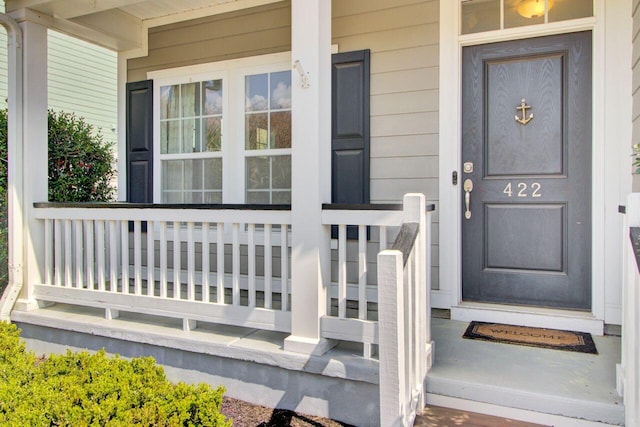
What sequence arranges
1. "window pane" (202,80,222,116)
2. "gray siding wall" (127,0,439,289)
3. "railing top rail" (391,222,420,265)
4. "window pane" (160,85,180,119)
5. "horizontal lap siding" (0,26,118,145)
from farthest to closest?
"horizontal lap siding" (0,26,118,145), "window pane" (160,85,180,119), "window pane" (202,80,222,116), "gray siding wall" (127,0,439,289), "railing top rail" (391,222,420,265)

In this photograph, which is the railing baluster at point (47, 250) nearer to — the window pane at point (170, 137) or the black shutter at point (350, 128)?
the window pane at point (170, 137)

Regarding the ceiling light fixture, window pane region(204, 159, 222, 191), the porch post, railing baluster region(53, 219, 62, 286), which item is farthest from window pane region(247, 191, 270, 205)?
the ceiling light fixture

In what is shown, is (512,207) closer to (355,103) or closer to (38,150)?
(355,103)

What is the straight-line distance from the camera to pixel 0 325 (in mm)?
2773

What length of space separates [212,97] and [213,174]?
27.9 inches

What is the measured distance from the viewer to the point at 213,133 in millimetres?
4223

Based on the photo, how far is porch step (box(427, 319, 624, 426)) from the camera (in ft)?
6.76

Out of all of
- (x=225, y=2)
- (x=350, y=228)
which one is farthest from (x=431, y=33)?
(x=225, y=2)

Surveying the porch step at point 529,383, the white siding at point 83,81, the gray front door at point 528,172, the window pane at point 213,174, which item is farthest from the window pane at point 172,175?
the white siding at point 83,81

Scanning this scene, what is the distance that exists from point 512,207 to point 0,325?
3.35 metres

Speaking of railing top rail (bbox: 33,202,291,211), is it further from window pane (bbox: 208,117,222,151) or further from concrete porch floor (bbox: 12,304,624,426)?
window pane (bbox: 208,117,222,151)

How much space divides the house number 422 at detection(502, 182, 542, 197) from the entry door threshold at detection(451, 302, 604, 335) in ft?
2.53

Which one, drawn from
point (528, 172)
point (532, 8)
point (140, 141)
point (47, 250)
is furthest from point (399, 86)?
point (47, 250)

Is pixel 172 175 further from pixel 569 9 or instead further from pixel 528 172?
pixel 569 9
